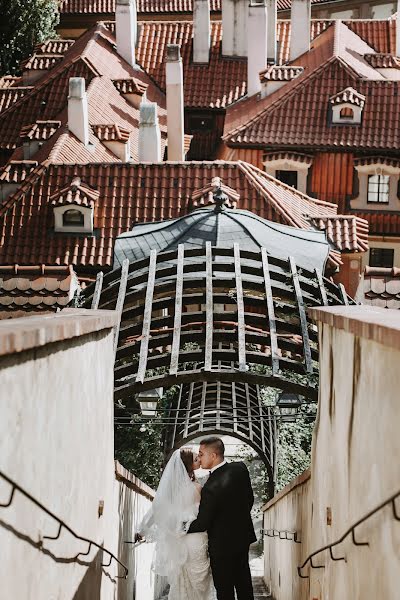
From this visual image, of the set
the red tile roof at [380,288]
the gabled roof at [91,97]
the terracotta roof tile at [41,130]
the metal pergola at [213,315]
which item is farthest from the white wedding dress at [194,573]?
the terracotta roof tile at [41,130]

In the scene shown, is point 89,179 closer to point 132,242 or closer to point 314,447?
point 132,242

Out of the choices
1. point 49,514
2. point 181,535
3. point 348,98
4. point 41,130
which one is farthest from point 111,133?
point 49,514

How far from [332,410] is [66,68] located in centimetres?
3361

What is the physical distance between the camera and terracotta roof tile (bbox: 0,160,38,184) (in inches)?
1277

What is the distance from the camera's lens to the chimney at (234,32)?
43656 millimetres

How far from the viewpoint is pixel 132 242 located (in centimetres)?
1675

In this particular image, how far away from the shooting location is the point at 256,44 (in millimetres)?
41000

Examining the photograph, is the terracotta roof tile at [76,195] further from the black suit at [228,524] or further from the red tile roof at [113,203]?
the black suit at [228,524]

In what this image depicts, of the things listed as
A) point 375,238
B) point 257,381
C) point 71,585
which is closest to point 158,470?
point 257,381

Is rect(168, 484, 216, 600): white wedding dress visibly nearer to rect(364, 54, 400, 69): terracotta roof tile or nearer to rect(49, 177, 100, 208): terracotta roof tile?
rect(49, 177, 100, 208): terracotta roof tile

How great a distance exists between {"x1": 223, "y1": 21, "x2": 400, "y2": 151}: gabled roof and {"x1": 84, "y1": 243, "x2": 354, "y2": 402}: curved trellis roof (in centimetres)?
2378

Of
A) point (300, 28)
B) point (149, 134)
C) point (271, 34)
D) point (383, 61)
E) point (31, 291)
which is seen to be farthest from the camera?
point (271, 34)

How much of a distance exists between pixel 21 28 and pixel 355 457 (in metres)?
41.9

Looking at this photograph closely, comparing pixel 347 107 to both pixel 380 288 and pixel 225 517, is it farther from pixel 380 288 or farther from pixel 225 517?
pixel 225 517
